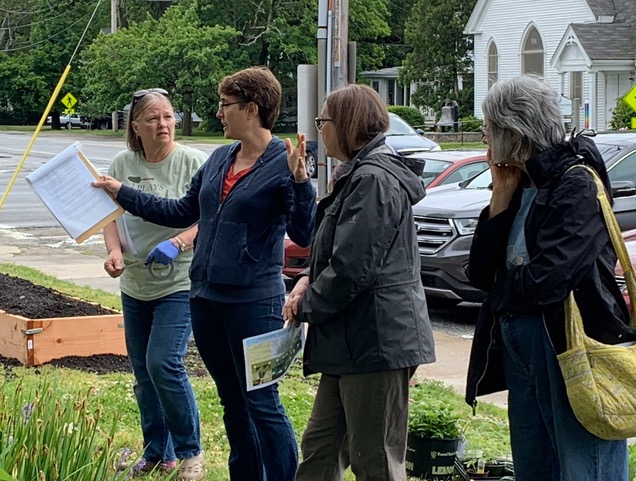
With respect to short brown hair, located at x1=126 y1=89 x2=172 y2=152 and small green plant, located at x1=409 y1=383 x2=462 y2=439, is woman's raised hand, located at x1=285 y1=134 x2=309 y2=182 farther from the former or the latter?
small green plant, located at x1=409 y1=383 x2=462 y2=439

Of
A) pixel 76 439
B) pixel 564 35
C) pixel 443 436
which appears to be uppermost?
pixel 564 35

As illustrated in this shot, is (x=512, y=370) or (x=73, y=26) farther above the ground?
(x=73, y=26)

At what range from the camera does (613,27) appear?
4294 cm

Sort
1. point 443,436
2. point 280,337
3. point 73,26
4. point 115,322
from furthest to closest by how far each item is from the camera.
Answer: point 73,26, point 115,322, point 443,436, point 280,337

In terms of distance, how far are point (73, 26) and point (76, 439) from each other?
67349mm

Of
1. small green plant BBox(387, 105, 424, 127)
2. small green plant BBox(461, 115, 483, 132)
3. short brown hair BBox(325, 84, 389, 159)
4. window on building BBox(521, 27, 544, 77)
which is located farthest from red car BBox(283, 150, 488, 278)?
small green plant BBox(387, 105, 424, 127)

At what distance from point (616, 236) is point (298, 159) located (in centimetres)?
132

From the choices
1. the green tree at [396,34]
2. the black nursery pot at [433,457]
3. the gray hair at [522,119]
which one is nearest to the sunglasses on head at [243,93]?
the gray hair at [522,119]

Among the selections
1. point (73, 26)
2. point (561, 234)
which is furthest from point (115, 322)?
point (73, 26)

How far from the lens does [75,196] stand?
5.17m

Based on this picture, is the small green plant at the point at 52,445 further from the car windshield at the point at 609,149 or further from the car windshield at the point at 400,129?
the car windshield at the point at 400,129

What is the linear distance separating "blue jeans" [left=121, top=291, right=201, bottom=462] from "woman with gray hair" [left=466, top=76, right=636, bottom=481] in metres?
1.75

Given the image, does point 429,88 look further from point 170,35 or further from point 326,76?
point 326,76

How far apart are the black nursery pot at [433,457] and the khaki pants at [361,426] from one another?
104 cm
